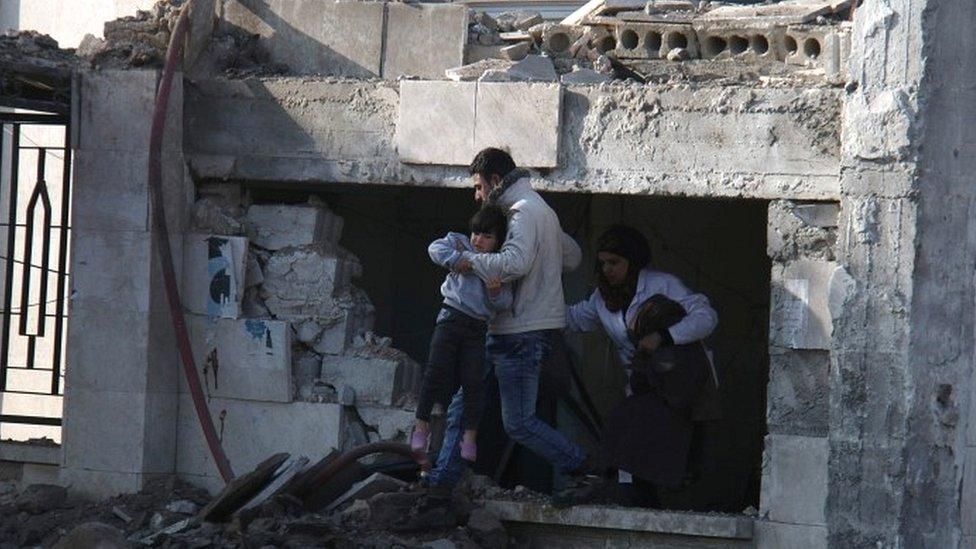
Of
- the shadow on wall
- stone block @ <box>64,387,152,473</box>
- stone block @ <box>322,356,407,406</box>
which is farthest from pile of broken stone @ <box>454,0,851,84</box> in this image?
the shadow on wall

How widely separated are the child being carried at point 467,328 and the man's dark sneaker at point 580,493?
519mm

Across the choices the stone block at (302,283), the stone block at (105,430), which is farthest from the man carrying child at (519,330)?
the stone block at (105,430)

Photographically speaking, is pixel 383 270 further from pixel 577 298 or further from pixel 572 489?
pixel 572 489

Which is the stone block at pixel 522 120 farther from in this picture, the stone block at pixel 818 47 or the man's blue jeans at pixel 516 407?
the stone block at pixel 818 47

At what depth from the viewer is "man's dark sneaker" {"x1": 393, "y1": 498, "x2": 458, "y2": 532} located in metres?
7.68

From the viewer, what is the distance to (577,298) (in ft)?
32.6

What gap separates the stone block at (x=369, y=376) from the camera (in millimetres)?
8422

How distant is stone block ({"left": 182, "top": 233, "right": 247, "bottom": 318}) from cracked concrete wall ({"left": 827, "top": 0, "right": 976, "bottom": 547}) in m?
3.06

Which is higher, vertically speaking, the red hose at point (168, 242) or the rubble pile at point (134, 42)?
the rubble pile at point (134, 42)

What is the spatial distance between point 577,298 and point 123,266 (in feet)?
9.34

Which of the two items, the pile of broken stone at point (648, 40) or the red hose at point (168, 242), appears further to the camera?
the red hose at point (168, 242)

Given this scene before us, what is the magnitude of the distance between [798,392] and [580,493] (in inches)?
45.4

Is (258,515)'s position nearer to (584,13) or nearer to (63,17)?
(584,13)

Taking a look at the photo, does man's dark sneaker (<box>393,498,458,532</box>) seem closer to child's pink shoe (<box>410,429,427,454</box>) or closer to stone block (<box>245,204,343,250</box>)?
child's pink shoe (<box>410,429,427,454</box>)
